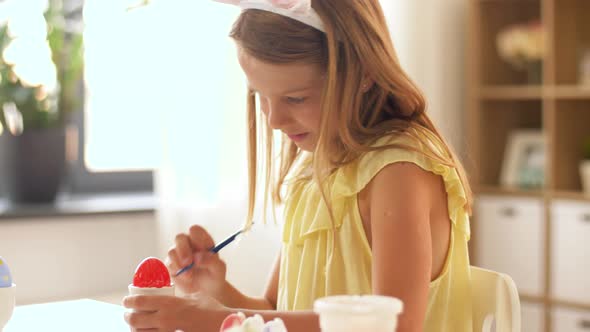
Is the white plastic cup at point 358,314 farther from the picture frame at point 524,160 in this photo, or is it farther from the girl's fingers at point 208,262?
the picture frame at point 524,160

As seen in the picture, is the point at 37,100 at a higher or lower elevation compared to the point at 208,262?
higher

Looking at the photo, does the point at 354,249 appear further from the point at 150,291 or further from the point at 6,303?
the point at 6,303

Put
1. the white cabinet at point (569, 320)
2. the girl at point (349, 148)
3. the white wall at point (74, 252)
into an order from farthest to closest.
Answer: the white cabinet at point (569, 320)
the white wall at point (74, 252)
the girl at point (349, 148)

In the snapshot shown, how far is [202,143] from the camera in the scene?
9.46 feet

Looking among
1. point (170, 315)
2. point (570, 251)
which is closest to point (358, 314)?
point (170, 315)

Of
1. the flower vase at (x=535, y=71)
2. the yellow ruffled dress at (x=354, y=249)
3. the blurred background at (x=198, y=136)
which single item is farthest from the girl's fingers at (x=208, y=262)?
the flower vase at (x=535, y=71)

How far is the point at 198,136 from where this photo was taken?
9.45 ft

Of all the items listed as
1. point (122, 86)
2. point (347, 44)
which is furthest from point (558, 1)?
point (347, 44)

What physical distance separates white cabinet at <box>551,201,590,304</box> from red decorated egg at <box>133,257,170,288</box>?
210 centimetres

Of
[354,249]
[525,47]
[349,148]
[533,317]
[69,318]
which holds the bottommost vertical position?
[533,317]

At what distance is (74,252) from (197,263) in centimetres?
157

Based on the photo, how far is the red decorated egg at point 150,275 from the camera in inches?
44.4

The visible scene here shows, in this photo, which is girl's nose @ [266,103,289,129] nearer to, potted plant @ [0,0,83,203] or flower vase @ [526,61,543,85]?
potted plant @ [0,0,83,203]

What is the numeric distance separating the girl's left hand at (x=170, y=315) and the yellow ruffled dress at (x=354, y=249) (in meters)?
0.29
